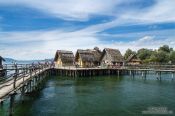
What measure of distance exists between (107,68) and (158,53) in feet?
151

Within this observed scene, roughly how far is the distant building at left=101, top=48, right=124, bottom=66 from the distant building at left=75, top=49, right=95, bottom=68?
2.98m

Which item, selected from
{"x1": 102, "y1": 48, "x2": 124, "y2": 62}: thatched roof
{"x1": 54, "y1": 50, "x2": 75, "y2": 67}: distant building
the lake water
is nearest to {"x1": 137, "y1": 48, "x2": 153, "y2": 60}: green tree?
{"x1": 102, "y1": 48, "x2": 124, "y2": 62}: thatched roof

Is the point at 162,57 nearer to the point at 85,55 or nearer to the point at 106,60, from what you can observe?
the point at 106,60

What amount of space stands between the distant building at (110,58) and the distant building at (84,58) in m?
2.98

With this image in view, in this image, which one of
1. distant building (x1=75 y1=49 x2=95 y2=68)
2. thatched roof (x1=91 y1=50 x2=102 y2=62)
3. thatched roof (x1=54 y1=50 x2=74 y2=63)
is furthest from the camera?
thatched roof (x1=91 y1=50 x2=102 y2=62)

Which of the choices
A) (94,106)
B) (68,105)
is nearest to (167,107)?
(94,106)

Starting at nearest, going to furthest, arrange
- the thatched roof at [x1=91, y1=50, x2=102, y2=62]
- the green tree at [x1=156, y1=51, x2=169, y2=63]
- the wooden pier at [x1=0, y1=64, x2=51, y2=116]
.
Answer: the wooden pier at [x1=0, y1=64, x2=51, y2=116]
the thatched roof at [x1=91, y1=50, x2=102, y2=62]
the green tree at [x1=156, y1=51, x2=169, y2=63]

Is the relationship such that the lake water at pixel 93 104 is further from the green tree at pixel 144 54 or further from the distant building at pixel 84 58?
the green tree at pixel 144 54

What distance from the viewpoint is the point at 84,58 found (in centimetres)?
7056

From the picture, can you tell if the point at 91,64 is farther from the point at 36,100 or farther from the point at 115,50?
the point at 36,100

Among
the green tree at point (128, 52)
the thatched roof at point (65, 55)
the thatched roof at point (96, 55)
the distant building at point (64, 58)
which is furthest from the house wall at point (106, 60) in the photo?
the green tree at point (128, 52)

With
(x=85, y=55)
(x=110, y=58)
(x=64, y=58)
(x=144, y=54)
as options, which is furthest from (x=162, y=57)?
(x=64, y=58)

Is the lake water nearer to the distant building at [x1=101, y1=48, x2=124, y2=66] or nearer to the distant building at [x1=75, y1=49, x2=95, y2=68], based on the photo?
the distant building at [x1=75, y1=49, x2=95, y2=68]

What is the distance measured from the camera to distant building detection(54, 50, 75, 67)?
7275cm
